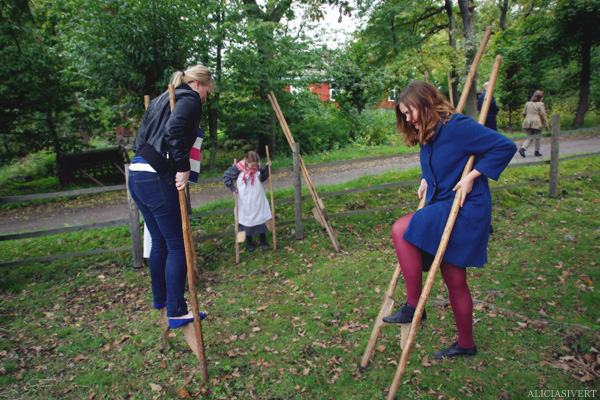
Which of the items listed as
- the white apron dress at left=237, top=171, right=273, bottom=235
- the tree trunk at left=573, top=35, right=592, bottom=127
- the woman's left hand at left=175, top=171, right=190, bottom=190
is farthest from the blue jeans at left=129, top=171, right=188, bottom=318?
the tree trunk at left=573, top=35, right=592, bottom=127

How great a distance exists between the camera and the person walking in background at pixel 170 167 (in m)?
2.73

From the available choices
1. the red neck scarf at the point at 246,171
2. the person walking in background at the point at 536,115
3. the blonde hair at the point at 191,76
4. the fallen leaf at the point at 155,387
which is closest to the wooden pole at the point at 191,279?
the blonde hair at the point at 191,76

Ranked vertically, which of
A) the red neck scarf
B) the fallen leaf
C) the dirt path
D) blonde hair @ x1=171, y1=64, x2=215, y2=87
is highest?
blonde hair @ x1=171, y1=64, x2=215, y2=87

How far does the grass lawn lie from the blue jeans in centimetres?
71

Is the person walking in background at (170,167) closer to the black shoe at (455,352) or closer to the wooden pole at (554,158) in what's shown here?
the black shoe at (455,352)

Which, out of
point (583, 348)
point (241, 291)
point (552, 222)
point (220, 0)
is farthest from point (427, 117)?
point (220, 0)

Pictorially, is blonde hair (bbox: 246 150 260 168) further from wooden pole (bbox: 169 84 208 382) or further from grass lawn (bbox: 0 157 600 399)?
wooden pole (bbox: 169 84 208 382)

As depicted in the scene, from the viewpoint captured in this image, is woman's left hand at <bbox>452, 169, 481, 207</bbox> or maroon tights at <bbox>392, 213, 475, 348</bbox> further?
maroon tights at <bbox>392, 213, 475, 348</bbox>

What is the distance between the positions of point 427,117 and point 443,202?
0.57 m

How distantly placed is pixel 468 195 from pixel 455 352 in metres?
1.31

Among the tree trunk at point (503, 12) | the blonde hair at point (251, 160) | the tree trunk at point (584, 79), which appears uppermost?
the tree trunk at point (503, 12)

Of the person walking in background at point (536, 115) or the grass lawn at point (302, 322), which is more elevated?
the person walking in background at point (536, 115)

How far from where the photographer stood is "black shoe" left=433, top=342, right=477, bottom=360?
2914 mm

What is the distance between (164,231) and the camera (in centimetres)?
290
